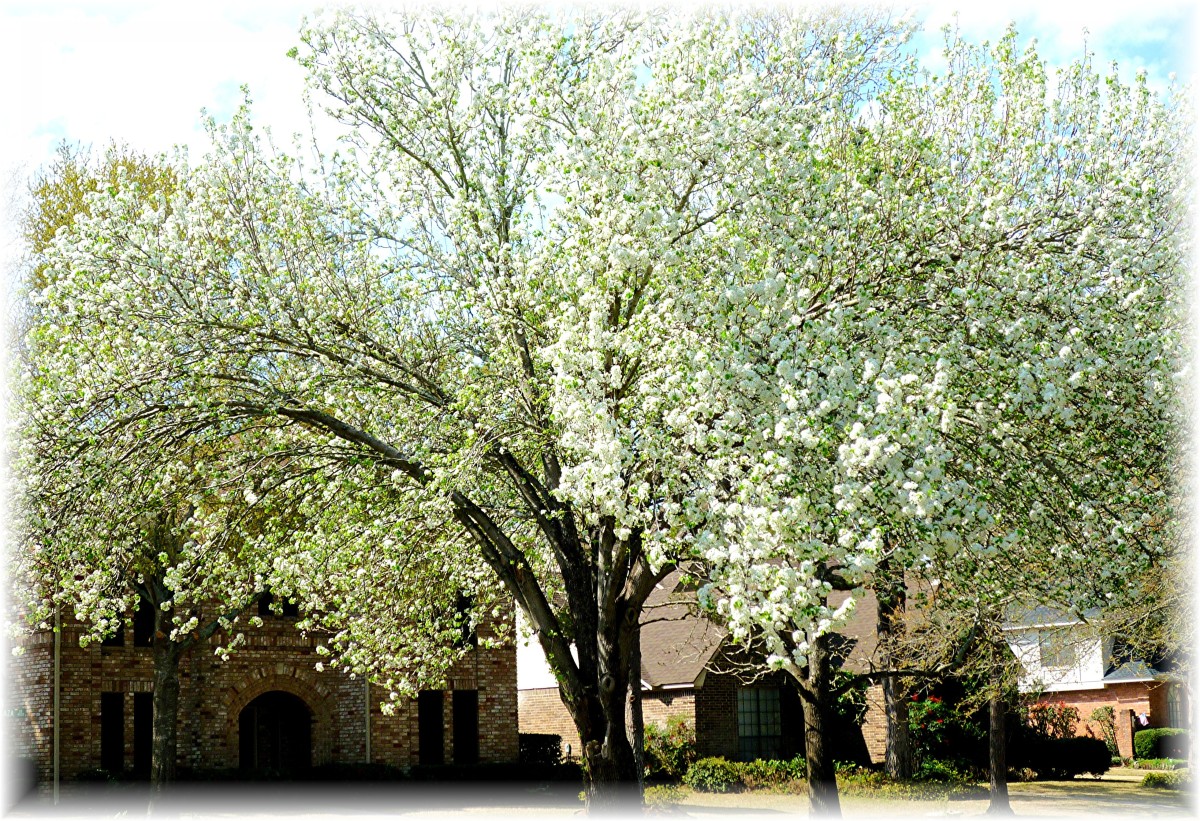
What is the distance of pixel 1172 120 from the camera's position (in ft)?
35.6

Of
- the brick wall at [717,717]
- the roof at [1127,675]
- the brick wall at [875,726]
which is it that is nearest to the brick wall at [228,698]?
the brick wall at [717,717]

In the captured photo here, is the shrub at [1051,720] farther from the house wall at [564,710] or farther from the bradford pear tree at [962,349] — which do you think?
the bradford pear tree at [962,349]

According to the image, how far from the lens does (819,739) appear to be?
1788 centimetres

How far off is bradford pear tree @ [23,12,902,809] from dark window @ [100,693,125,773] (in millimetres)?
16296

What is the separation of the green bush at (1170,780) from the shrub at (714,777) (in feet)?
32.4

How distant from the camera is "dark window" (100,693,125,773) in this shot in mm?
27172

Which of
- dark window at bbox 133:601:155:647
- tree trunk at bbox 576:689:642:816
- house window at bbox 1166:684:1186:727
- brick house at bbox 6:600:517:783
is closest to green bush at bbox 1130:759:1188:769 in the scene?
house window at bbox 1166:684:1186:727

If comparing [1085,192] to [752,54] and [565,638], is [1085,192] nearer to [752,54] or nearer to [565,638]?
[752,54]

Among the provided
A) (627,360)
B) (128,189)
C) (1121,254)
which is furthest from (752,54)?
(128,189)

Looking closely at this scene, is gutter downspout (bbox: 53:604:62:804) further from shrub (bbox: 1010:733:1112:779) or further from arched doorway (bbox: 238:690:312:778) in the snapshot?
shrub (bbox: 1010:733:1112:779)

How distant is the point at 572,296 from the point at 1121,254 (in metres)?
4.88

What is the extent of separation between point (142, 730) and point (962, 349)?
77.4 ft

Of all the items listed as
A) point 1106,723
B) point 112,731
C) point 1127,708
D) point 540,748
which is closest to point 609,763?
point 112,731

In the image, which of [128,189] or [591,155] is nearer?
[591,155]
